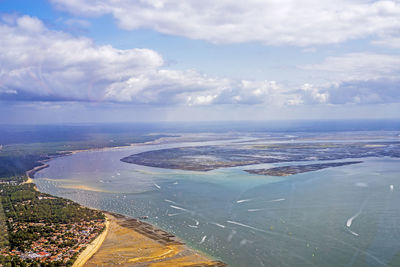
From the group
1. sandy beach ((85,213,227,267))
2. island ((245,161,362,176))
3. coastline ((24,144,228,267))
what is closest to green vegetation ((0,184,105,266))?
coastline ((24,144,228,267))

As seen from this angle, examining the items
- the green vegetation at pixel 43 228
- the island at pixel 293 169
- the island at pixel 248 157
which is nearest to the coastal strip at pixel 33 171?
the island at pixel 248 157

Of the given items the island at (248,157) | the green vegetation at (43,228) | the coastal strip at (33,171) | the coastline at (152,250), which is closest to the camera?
the coastline at (152,250)

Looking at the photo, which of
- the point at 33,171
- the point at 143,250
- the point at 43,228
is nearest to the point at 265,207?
the point at 143,250

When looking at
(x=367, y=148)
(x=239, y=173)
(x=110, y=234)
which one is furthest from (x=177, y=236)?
(x=367, y=148)

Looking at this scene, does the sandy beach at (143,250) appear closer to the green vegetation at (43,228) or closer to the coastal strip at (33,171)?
the green vegetation at (43,228)

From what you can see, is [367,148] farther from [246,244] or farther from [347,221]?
[246,244]

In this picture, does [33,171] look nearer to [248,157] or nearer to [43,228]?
[43,228]

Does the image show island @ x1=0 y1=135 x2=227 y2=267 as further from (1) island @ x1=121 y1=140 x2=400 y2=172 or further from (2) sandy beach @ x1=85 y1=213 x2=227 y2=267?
(1) island @ x1=121 y1=140 x2=400 y2=172
